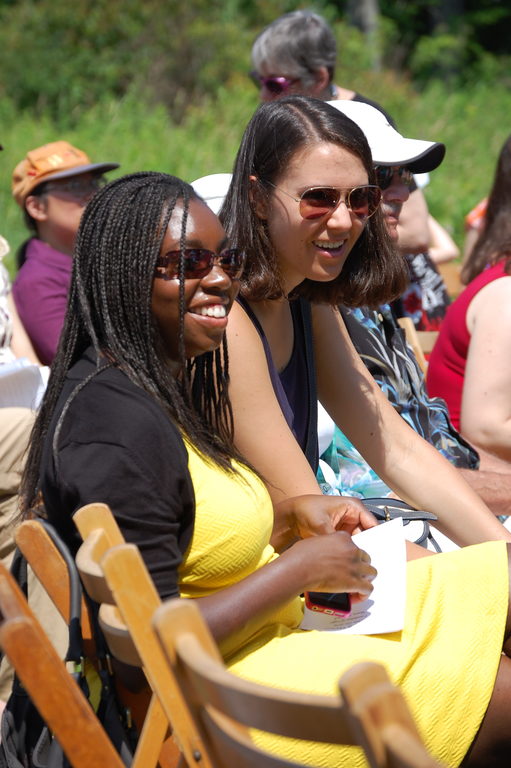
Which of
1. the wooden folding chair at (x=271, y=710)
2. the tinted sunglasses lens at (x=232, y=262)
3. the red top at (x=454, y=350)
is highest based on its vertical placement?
the tinted sunglasses lens at (x=232, y=262)

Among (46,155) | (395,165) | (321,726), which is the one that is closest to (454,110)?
(46,155)

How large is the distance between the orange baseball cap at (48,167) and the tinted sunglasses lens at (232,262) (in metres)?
2.97

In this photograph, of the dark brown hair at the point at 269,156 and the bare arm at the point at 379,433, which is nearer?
the dark brown hair at the point at 269,156

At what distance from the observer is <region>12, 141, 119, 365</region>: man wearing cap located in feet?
15.4

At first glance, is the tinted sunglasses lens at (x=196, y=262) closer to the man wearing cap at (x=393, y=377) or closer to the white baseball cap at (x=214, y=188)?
the white baseball cap at (x=214, y=188)

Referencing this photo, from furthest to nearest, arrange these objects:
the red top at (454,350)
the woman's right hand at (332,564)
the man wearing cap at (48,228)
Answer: the man wearing cap at (48,228), the red top at (454,350), the woman's right hand at (332,564)

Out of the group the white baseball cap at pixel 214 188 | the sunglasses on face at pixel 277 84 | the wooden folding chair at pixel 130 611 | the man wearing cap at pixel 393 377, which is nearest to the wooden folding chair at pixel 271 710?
the wooden folding chair at pixel 130 611

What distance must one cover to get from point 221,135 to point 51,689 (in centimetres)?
1204

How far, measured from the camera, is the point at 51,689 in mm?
1446

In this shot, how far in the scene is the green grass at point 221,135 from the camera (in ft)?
34.9

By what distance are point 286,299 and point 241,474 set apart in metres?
0.72

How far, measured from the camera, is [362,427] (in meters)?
2.88

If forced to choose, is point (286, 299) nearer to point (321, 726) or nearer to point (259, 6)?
point (321, 726)

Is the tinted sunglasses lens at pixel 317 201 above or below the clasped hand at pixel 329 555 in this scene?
above
